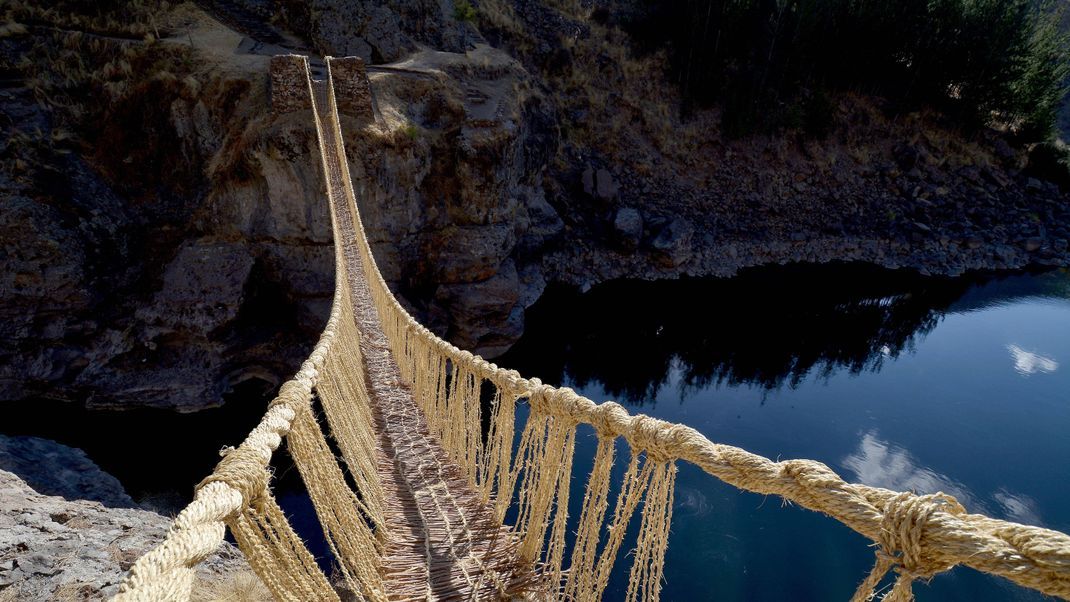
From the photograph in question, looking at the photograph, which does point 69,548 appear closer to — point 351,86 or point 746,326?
point 351,86

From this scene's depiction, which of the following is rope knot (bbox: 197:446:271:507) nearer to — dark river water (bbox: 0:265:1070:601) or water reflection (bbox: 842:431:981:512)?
dark river water (bbox: 0:265:1070:601)

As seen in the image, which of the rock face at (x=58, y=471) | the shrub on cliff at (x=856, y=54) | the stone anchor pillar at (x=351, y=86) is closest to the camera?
the rock face at (x=58, y=471)

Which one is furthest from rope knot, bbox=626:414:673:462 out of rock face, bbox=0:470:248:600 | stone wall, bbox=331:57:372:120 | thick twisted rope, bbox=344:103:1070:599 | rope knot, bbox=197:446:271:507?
stone wall, bbox=331:57:372:120

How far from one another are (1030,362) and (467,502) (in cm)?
1349

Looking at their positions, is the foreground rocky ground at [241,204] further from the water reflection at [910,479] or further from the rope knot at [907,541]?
the rope knot at [907,541]

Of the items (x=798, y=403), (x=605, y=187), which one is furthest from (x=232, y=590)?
(x=605, y=187)

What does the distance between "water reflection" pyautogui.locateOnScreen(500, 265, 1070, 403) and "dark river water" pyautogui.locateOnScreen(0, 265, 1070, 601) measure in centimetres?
5

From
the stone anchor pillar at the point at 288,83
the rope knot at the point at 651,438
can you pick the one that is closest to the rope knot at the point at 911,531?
the rope knot at the point at 651,438

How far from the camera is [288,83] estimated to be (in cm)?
812

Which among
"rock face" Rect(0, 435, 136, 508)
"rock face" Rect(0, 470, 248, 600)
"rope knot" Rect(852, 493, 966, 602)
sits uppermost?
"rope knot" Rect(852, 493, 966, 602)

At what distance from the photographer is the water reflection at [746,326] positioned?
34.6ft

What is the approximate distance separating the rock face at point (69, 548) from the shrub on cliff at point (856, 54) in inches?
713

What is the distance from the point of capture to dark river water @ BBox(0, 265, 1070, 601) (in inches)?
232

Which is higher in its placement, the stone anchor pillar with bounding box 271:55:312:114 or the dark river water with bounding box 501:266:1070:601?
the stone anchor pillar with bounding box 271:55:312:114
